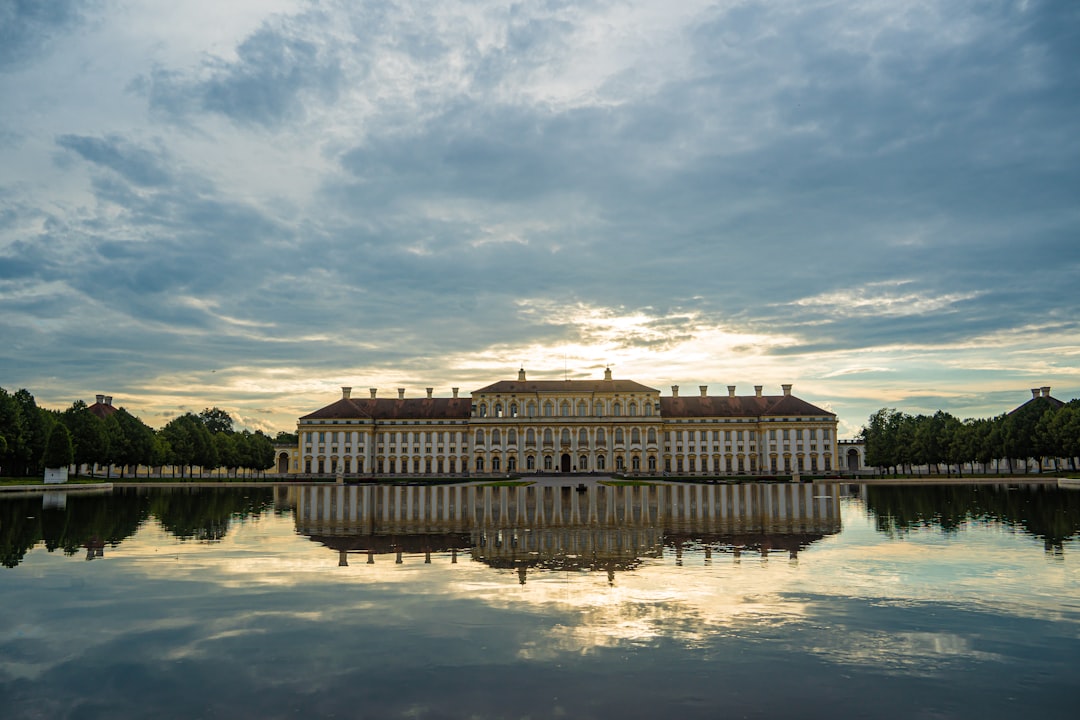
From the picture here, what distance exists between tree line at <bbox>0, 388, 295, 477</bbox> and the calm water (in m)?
47.9

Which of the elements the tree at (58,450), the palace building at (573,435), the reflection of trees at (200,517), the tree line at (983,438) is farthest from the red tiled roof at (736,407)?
the reflection of trees at (200,517)

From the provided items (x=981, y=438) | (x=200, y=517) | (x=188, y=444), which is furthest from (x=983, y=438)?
(x=188, y=444)

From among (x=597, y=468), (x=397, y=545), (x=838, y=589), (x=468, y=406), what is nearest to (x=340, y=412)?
(x=468, y=406)

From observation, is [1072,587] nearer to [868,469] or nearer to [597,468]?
[597,468]

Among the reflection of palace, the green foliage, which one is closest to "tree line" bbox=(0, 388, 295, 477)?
the reflection of palace

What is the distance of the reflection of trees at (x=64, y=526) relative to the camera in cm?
2003

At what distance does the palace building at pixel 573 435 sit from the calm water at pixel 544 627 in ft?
294

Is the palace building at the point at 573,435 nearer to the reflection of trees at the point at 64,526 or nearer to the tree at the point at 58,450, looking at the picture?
the tree at the point at 58,450

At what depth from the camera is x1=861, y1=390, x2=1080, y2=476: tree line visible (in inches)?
2726

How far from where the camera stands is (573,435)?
111 meters

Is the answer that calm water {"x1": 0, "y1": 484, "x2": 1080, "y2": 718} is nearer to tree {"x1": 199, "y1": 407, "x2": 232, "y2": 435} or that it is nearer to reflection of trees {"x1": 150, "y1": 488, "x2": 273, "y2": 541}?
reflection of trees {"x1": 150, "y1": 488, "x2": 273, "y2": 541}

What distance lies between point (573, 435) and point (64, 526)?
288 feet

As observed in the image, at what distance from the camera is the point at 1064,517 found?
28.1 m

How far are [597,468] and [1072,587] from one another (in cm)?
9714
